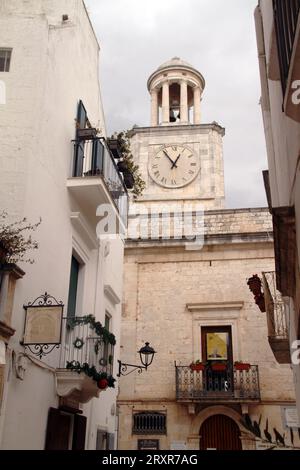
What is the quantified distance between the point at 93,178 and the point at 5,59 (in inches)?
96.5

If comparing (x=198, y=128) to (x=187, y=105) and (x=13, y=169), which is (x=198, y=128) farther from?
(x=13, y=169)

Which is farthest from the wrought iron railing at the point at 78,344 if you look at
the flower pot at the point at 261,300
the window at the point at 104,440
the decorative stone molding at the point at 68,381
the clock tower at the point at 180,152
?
the clock tower at the point at 180,152

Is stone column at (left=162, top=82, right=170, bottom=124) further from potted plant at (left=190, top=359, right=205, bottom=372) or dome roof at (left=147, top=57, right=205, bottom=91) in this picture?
potted plant at (left=190, top=359, right=205, bottom=372)

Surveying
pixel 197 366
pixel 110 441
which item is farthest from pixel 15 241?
pixel 197 366

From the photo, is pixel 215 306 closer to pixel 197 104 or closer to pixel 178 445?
pixel 178 445

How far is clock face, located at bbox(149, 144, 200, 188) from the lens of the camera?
73.2 feet

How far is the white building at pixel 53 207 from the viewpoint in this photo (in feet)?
23.9

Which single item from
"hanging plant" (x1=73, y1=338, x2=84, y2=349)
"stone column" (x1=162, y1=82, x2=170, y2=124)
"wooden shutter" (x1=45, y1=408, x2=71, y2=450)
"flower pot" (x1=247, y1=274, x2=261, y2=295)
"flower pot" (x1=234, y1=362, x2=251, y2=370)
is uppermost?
"stone column" (x1=162, y1=82, x2=170, y2=124)

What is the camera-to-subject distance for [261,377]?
16781mm

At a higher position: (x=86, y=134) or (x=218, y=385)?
(x=86, y=134)

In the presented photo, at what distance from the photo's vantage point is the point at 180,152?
75.1ft

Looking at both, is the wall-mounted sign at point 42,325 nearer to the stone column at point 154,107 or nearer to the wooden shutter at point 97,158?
the wooden shutter at point 97,158

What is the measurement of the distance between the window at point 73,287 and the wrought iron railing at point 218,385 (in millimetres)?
7661

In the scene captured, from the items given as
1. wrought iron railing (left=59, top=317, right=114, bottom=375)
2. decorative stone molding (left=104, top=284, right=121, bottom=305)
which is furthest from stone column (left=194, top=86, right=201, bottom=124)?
wrought iron railing (left=59, top=317, right=114, bottom=375)
